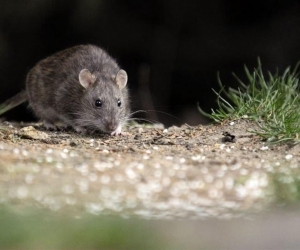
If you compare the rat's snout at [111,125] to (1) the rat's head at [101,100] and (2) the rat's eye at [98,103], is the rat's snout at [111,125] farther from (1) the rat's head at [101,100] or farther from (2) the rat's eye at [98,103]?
(2) the rat's eye at [98,103]

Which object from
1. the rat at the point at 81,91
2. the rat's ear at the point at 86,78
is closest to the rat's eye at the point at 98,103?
the rat at the point at 81,91

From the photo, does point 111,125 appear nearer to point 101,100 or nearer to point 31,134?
point 101,100

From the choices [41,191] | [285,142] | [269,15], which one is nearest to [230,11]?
[269,15]

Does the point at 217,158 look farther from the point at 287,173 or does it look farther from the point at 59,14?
the point at 59,14

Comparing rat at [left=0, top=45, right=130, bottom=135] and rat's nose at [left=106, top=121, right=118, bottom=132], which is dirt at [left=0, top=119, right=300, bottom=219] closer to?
rat's nose at [left=106, top=121, right=118, bottom=132]

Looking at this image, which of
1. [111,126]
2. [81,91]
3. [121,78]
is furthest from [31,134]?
[121,78]

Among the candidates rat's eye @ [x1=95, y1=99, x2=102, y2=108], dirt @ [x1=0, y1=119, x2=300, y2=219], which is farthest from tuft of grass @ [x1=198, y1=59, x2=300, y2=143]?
rat's eye @ [x1=95, y1=99, x2=102, y2=108]

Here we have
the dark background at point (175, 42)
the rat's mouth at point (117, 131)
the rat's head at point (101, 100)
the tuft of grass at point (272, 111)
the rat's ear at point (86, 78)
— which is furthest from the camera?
the dark background at point (175, 42)

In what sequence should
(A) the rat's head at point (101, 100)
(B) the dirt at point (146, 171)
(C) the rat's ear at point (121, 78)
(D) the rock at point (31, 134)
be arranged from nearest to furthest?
(B) the dirt at point (146, 171)
(D) the rock at point (31, 134)
(A) the rat's head at point (101, 100)
(C) the rat's ear at point (121, 78)
